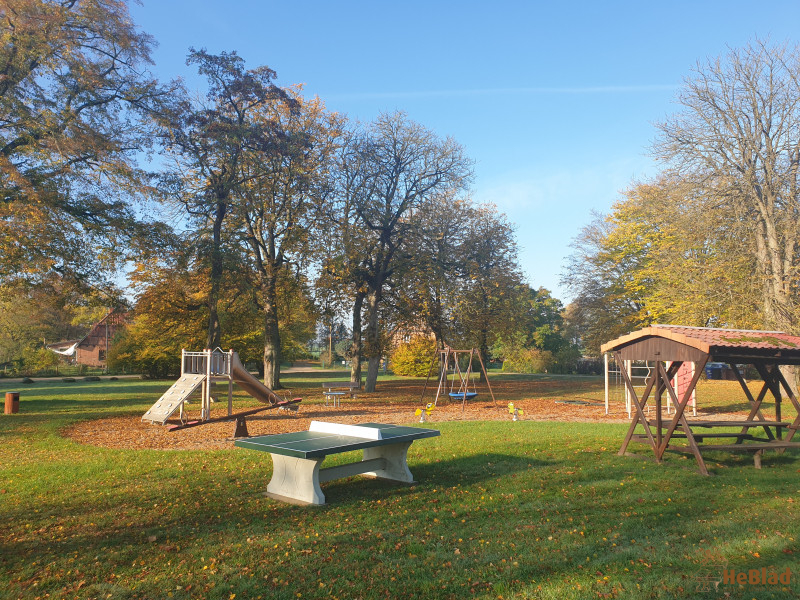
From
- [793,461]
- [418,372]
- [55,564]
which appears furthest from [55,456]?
[418,372]

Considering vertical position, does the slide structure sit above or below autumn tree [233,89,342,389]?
below

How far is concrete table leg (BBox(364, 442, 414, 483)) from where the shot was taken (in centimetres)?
776

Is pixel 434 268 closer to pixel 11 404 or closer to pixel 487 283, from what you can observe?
pixel 487 283

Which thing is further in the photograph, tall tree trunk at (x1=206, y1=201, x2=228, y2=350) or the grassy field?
tall tree trunk at (x1=206, y1=201, x2=228, y2=350)

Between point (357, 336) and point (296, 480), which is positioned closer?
point (296, 480)

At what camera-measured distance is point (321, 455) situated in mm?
6547

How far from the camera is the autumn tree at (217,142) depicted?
67.5 feet

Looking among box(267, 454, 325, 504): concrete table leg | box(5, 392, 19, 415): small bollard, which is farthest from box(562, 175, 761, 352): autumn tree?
box(5, 392, 19, 415): small bollard

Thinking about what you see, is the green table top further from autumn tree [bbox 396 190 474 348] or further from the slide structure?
autumn tree [bbox 396 190 474 348]

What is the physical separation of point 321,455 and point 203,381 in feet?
31.8

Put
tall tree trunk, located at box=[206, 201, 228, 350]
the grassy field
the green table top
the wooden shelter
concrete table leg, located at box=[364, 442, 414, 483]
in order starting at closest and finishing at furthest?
the grassy field < the green table top < concrete table leg, located at box=[364, 442, 414, 483] < the wooden shelter < tall tree trunk, located at box=[206, 201, 228, 350]

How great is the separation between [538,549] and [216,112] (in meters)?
20.8

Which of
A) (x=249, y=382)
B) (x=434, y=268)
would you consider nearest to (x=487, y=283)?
(x=434, y=268)

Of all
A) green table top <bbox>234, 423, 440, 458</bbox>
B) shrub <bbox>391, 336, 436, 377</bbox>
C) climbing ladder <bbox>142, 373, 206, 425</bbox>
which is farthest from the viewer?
shrub <bbox>391, 336, 436, 377</bbox>
